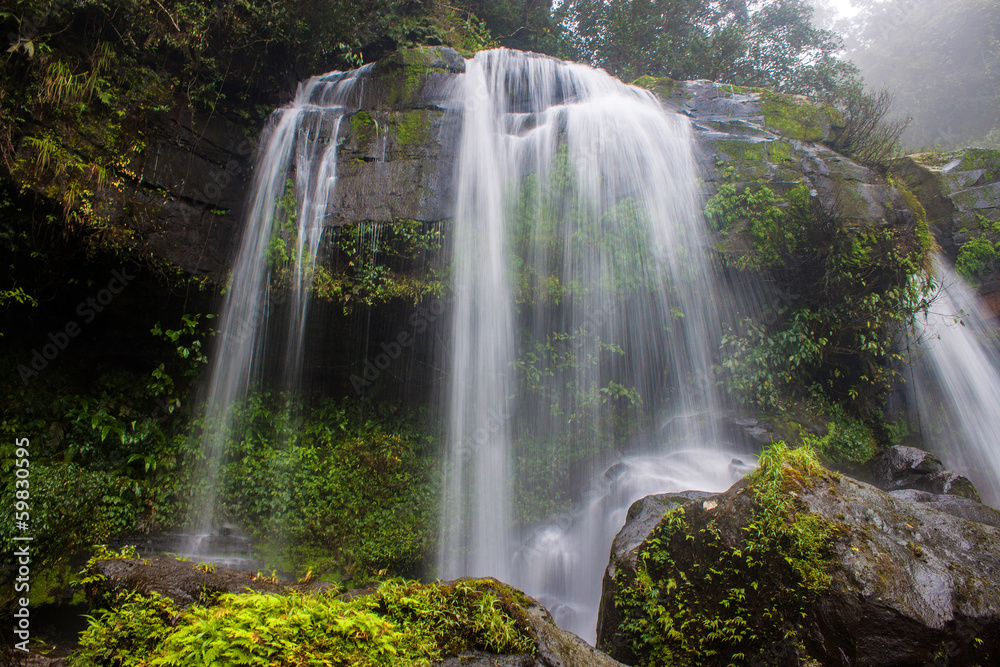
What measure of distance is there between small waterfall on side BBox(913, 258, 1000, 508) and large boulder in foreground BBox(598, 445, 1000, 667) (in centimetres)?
569

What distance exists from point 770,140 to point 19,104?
11017 millimetres

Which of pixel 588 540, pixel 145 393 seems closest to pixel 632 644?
pixel 588 540

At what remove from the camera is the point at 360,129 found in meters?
6.97

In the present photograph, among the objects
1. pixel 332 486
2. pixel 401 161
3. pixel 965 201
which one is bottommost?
pixel 332 486

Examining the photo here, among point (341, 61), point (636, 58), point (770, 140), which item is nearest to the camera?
point (770, 140)

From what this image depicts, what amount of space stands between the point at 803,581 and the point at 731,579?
0.47 meters

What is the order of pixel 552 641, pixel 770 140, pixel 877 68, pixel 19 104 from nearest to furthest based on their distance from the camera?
pixel 552 641 < pixel 19 104 < pixel 770 140 < pixel 877 68

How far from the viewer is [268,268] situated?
6430 millimetres

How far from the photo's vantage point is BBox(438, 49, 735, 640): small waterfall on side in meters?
6.67

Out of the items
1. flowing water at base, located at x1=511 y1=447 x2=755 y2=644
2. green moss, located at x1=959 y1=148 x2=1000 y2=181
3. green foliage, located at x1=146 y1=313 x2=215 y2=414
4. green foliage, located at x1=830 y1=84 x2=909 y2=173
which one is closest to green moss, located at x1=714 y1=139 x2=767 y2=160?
green foliage, located at x1=830 y1=84 x2=909 y2=173

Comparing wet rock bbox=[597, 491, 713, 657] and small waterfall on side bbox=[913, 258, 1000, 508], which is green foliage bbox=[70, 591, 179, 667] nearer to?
wet rock bbox=[597, 491, 713, 657]

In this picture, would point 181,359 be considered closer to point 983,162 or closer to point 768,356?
point 768,356

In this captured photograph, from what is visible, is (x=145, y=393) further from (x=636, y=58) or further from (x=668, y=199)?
(x=636, y=58)

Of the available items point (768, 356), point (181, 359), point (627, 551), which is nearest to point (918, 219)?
point (768, 356)
